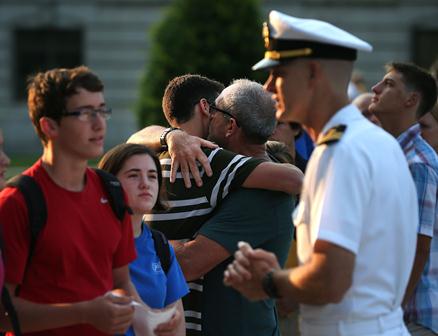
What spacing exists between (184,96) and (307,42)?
72.4 inches

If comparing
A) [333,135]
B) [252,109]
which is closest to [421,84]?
[252,109]

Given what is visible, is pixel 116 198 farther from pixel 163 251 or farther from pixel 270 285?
pixel 270 285

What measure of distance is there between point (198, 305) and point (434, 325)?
1321 mm

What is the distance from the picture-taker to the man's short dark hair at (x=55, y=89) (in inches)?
161

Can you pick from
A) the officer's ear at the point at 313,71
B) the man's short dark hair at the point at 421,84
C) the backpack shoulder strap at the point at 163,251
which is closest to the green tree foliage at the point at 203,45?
the man's short dark hair at the point at 421,84

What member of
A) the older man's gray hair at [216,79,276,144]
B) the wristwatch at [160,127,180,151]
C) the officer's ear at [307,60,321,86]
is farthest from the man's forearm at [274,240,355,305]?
the wristwatch at [160,127,180,151]

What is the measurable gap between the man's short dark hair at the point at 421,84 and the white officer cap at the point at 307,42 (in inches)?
82.3

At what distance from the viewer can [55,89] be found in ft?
13.4

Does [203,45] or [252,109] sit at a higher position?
[252,109]

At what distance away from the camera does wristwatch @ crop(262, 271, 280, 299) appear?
147 inches

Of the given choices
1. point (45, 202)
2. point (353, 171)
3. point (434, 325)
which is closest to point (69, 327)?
point (45, 202)

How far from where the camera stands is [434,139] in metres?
6.68

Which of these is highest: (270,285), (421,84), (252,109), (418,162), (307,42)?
(307,42)

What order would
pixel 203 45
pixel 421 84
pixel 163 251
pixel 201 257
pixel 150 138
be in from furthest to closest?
pixel 203 45, pixel 421 84, pixel 150 138, pixel 201 257, pixel 163 251
